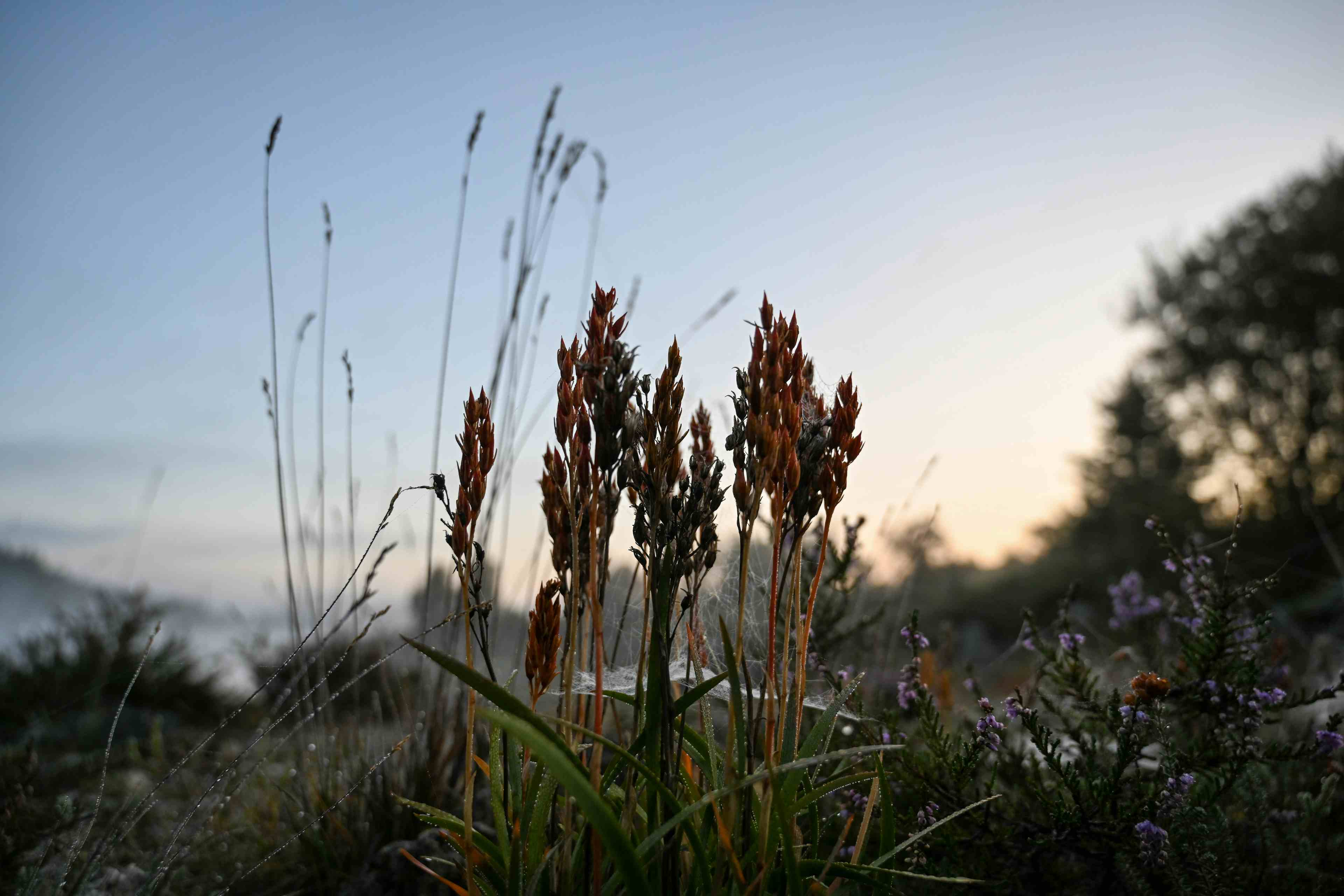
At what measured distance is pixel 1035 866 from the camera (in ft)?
6.88

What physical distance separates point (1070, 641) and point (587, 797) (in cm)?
180

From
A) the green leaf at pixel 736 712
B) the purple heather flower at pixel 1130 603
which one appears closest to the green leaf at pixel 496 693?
the green leaf at pixel 736 712

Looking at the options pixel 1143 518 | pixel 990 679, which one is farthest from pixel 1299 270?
pixel 990 679

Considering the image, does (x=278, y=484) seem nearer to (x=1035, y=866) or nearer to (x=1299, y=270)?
(x=1035, y=866)

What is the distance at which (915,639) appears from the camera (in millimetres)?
2244

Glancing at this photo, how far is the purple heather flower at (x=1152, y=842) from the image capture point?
182cm

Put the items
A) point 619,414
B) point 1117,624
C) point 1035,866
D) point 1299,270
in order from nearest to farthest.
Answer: point 619,414, point 1035,866, point 1117,624, point 1299,270

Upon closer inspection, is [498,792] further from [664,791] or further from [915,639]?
[915,639]

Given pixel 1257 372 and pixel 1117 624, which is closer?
pixel 1117 624

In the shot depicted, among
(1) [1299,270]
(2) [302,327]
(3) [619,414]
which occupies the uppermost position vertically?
(1) [1299,270]

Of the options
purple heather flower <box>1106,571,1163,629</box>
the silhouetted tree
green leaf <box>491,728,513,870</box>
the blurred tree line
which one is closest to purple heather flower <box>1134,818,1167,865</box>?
green leaf <box>491,728,513,870</box>

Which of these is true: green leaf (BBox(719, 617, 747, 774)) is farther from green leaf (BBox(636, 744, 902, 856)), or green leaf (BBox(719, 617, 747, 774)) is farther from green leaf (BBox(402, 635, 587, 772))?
green leaf (BBox(402, 635, 587, 772))

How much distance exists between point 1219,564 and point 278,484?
870 cm

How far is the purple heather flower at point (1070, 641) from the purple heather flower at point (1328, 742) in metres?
0.60
